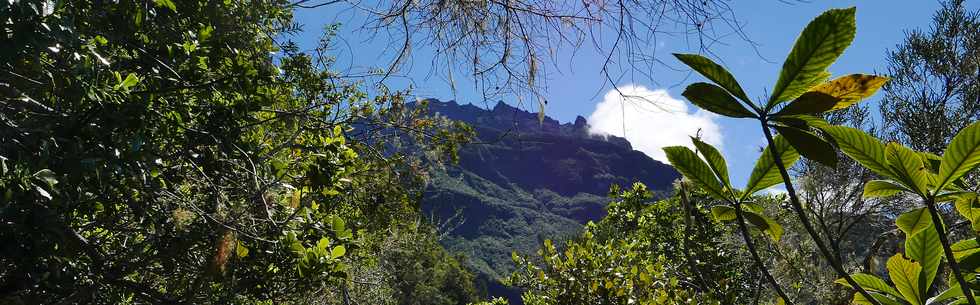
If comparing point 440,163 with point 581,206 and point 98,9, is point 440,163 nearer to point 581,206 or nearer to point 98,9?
point 98,9

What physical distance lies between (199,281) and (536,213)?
119686 mm

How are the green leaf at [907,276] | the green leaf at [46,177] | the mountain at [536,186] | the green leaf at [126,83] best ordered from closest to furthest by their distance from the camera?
the green leaf at [907,276] → the green leaf at [46,177] → the green leaf at [126,83] → the mountain at [536,186]

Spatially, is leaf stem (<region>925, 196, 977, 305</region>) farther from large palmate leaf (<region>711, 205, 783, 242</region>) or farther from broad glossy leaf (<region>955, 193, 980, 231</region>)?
large palmate leaf (<region>711, 205, 783, 242</region>)

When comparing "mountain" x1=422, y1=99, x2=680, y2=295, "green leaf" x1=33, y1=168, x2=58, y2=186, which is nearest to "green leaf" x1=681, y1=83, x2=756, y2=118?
"green leaf" x1=33, y1=168, x2=58, y2=186

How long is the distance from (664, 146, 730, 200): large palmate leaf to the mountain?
92.8 metres

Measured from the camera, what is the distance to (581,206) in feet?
440

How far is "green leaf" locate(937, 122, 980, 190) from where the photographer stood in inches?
32.0

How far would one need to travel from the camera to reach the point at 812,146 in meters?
0.91

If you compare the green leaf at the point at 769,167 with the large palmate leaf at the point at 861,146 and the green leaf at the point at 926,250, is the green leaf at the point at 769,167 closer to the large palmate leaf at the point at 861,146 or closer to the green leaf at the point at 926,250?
the large palmate leaf at the point at 861,146

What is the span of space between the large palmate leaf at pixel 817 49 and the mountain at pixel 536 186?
93.1m

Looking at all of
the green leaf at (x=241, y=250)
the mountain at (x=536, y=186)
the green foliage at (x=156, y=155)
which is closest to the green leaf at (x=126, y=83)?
the green foliage at (x=156, y=155)

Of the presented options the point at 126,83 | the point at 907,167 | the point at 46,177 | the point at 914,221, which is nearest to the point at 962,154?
the point at 907,167

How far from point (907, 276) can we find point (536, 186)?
145518mm

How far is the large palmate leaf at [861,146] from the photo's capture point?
0.88 m
